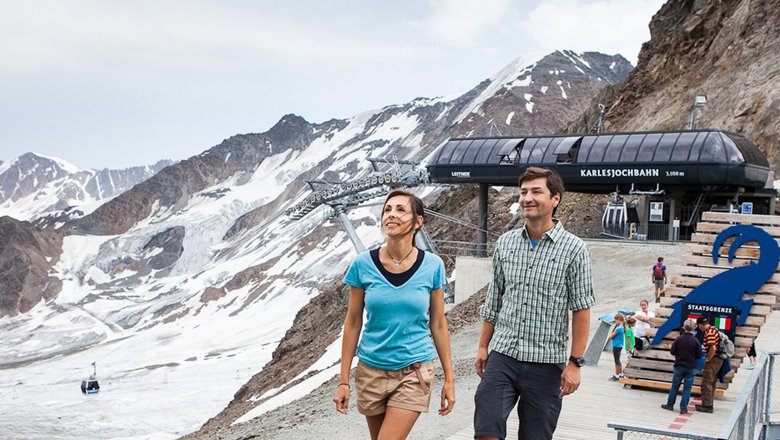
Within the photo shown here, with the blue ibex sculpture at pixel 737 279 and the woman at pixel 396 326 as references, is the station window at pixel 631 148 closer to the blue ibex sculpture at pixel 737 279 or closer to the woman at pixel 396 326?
the blue ibex sculpture at pixel 737 279

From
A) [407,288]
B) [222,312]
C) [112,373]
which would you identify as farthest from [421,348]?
[222,312]

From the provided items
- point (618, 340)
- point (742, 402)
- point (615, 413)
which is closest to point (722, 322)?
point (615, 413)

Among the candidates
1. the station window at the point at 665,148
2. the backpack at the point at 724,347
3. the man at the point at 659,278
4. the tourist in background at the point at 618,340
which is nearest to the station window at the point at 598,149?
the station window at the point at 665,148

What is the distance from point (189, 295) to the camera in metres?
128

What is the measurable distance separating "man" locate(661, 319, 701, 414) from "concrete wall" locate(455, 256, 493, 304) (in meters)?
23.2

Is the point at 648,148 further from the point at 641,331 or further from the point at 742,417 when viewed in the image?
the point at 742,417

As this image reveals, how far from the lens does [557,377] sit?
6.01 m

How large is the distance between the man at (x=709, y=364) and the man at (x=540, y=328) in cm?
616

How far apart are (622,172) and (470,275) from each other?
7.54 m

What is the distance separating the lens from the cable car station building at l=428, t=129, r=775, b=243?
1259 inches


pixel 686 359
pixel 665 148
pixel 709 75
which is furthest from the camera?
pixel 709 75

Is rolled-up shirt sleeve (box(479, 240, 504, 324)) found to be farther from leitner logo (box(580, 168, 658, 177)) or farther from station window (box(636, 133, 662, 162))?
station window (box(636, 133, 662, 162))

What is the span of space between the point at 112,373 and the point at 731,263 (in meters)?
74.4

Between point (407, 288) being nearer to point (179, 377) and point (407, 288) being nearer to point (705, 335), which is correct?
point (705, 335)
